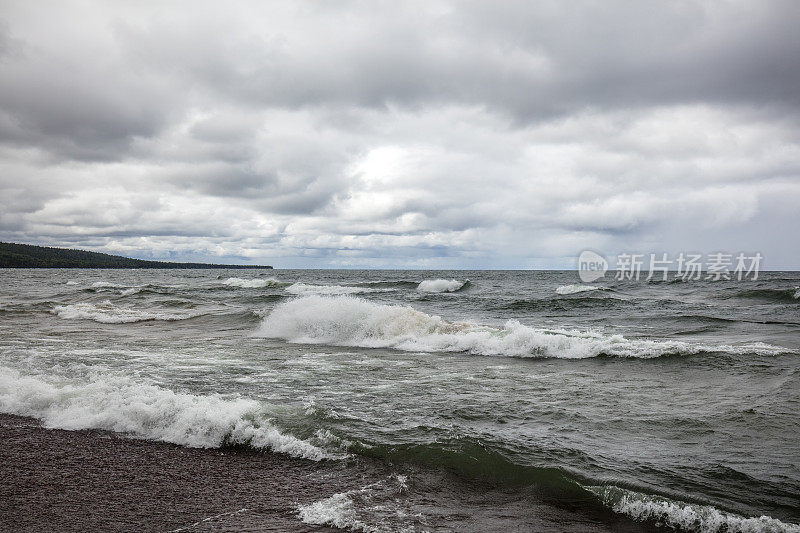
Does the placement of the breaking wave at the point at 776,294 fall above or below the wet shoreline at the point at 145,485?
above

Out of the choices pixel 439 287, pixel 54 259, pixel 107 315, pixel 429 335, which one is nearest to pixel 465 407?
pixel 429 335

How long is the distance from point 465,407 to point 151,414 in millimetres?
4137

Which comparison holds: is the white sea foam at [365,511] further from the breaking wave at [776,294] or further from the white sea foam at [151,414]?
the breaking wave at [776,294]

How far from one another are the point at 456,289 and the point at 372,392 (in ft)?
123

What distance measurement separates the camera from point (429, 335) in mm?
14148

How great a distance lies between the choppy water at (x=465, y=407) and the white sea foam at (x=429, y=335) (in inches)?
2.9

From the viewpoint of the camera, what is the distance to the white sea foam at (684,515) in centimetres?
379

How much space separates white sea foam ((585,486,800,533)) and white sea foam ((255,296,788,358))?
7.79m

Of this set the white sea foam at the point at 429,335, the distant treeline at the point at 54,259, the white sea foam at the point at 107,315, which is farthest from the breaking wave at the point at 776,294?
the distant treeline at the point at 54,259

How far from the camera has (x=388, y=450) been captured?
5.24m

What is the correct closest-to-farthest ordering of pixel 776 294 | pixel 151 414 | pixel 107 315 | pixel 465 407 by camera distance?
1. pixel 151 414
2. pixel 465 407
3. pixel 107 315
4. pixel 776 294

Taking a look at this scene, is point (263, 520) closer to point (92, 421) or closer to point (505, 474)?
point (505, 474)

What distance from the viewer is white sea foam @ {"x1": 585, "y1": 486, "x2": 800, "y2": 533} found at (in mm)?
3787

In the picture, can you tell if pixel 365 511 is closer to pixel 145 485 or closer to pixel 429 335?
pixel 145 485
